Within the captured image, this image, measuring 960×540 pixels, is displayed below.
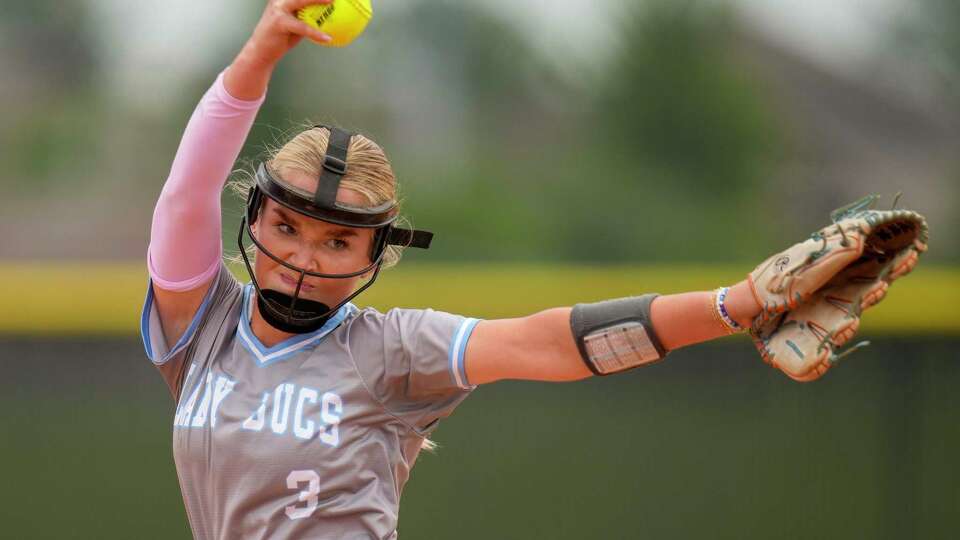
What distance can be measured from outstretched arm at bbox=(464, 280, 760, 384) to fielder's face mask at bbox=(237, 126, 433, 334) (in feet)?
0.88

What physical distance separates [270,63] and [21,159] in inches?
117

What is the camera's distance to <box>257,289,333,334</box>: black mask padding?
6.67ft

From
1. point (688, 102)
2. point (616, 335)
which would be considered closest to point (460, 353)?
point (616, 335)

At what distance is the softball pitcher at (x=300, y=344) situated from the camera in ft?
6.44

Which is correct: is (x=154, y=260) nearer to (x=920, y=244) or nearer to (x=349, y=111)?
(x=920, y=244)

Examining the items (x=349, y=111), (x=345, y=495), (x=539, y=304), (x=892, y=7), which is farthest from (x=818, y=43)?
(x=345, y=495)

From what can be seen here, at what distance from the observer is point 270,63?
76.6 inches

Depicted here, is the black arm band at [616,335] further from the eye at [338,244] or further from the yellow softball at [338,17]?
the yellow softball at [338,17]

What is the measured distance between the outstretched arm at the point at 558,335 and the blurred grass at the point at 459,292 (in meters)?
2.32

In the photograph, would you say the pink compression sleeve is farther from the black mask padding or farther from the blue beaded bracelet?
the blue beaded bracelet

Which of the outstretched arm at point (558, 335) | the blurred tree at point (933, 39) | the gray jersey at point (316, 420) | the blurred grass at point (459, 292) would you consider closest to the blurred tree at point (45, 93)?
the blurred grass at point (459, 292)

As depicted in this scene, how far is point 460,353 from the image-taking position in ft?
6.43

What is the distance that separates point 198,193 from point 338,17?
398 millimetres

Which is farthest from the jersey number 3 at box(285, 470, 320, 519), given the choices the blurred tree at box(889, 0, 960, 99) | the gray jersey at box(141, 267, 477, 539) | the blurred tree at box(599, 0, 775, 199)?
the blurred tree at box(889, 0, 960, 99)
